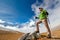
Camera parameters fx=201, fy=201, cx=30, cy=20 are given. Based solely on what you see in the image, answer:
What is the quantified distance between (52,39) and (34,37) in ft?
1.69

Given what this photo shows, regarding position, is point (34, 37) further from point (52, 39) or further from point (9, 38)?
point (9, 38)

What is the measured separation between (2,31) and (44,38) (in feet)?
9.51

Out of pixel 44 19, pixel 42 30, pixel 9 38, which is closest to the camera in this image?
pixel 44 19

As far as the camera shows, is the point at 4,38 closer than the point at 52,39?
No

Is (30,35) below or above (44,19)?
below

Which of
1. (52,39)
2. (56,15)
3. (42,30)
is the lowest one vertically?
(52,39)

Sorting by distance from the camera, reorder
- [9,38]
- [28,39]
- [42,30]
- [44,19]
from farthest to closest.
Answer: [42,30]
[9,38]
[44,19]
[28,39]

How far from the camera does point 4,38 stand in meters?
6.88

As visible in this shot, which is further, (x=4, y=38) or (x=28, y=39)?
(x=4, y=38)

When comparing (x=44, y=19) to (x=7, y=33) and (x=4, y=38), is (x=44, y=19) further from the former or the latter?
(x=7, y=33)

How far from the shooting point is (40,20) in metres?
5.75

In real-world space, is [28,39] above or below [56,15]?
below

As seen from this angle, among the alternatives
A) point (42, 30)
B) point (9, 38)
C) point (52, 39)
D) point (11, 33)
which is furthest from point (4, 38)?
point (52, 39)

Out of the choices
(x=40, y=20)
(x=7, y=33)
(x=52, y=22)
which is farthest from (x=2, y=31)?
(x=40, y=20)
